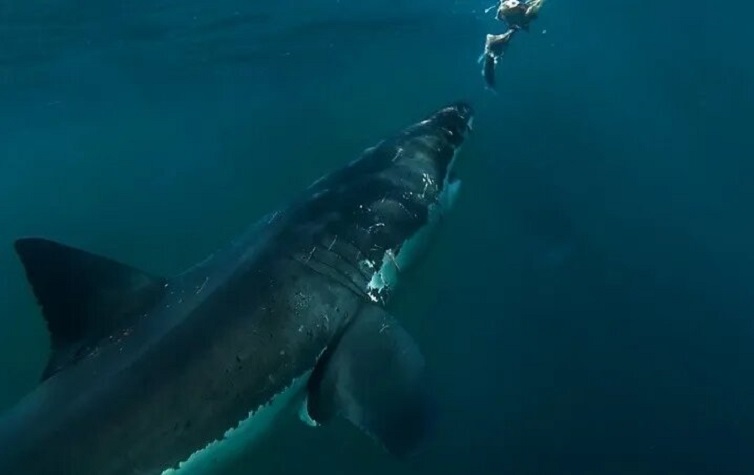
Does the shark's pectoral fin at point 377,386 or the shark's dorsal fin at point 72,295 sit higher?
the shark's dorsal fin at point 72,295

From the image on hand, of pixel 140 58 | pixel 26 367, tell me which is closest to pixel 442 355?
pixel 26 367

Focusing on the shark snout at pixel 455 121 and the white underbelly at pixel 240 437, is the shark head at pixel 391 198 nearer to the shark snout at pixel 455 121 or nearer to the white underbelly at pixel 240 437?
the shark snout at pixel 455 121

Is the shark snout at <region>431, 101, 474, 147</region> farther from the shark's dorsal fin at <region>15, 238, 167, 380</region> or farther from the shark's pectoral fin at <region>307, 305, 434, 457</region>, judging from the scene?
the shark's dorsal fin at <region>15, 238, 167, 380</region>

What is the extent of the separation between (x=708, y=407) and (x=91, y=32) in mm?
17844

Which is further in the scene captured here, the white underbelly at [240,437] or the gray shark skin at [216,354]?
the white underbelly at [240,437]

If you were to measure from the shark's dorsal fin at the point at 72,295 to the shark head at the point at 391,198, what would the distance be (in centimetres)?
152

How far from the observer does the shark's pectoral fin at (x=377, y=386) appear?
4293mm

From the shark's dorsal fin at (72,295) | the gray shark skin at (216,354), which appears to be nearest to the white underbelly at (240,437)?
the gray shark skin at (216,354)

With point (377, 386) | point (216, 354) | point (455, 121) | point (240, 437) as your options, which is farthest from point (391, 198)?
point (240, 437)

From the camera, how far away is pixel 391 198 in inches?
222

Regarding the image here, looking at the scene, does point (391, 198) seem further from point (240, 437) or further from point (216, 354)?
point (240, 437)

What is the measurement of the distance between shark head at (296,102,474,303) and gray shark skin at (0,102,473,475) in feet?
0.09

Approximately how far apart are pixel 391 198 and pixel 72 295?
258cm

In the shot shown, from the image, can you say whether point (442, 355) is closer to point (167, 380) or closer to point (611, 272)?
point (611, 272)
